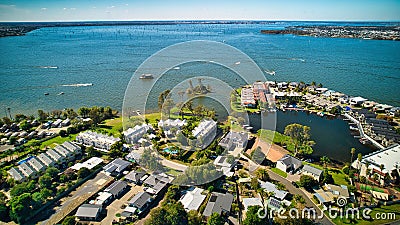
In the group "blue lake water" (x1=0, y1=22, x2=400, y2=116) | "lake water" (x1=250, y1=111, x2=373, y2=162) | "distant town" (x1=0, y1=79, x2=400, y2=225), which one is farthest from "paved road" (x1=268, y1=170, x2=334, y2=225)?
"blue lake water" (x1=0, y1=22, x2=400, y2=116)

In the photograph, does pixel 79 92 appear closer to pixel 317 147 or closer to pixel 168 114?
pixel 168 114

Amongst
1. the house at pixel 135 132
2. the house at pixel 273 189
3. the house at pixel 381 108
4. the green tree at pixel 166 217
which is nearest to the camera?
the green tree at pixel 166 217

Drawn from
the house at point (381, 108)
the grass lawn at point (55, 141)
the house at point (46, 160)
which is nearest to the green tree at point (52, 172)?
the house at point (46, 160)

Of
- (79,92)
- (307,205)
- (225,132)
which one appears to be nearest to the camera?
(307,205)

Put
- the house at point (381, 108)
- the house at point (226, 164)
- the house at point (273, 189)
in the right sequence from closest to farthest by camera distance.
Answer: the house at point (273, 189)
the house at point (226, 164)
the house at point (381, 108)

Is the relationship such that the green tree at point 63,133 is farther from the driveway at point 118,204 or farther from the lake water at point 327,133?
the lake water at point 327,133

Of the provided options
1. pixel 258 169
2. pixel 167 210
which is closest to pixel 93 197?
pixel 167 210

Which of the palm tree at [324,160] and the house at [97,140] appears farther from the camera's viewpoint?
the house at [97,140]

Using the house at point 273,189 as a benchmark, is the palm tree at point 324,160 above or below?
above
